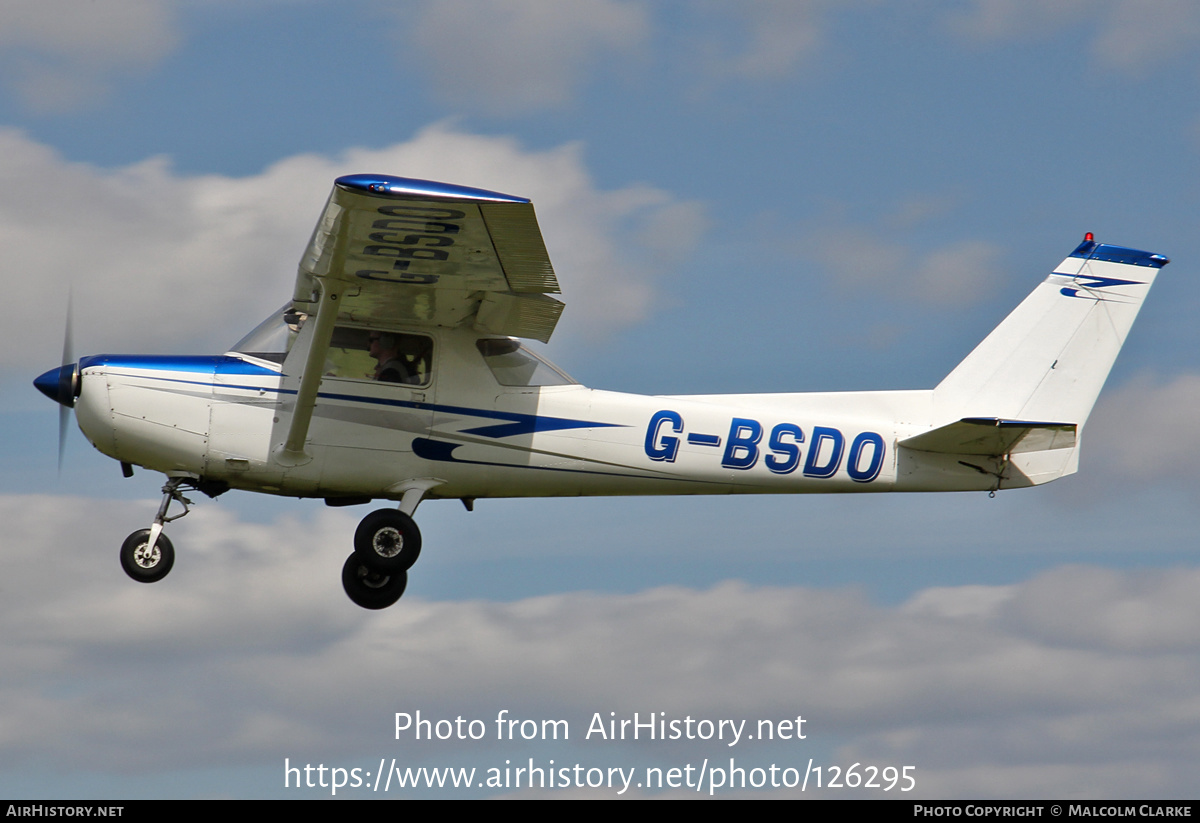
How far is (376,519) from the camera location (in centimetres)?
1154

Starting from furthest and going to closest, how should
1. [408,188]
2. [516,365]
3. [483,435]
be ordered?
[516,365] < [483,435] < [408,188]

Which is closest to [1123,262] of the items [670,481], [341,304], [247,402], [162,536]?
[670,481]

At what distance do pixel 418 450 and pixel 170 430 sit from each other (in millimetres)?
1976

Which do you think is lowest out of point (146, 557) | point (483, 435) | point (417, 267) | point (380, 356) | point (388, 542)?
point (146, 557)

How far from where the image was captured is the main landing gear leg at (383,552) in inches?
453

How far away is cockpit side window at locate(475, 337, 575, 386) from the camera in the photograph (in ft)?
38.5

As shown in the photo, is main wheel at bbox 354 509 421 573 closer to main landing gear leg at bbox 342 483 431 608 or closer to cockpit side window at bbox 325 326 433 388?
main landing gear leg at bbox 342 483 431 608

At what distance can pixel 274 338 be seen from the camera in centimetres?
1158

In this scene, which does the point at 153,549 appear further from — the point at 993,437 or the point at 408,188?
the point at 993,437

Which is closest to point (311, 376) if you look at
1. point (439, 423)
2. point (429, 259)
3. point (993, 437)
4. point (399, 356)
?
point (399, 356)

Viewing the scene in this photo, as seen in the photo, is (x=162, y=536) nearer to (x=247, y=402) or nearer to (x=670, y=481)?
(x=247, y=402)

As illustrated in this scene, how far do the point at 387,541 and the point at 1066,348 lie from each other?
20.9ft

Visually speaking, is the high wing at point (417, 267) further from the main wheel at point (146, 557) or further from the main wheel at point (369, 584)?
the main wheel at point (146, 557)

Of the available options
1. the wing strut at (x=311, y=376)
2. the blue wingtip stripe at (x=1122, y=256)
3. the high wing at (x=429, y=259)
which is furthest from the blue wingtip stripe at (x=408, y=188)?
the blue wingtip stripe at (x=1122, y=256)
